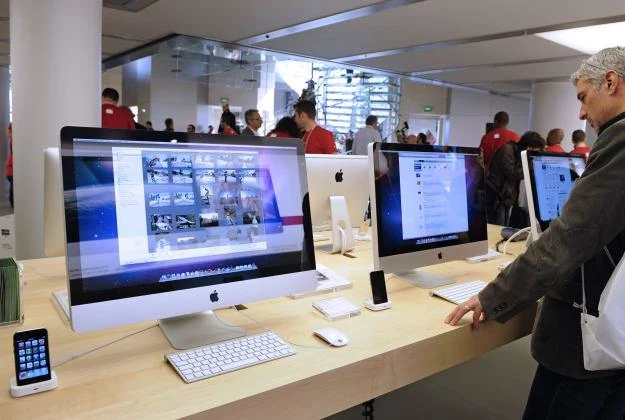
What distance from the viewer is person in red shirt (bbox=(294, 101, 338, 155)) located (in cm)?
465

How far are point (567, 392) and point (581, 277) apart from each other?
325mm

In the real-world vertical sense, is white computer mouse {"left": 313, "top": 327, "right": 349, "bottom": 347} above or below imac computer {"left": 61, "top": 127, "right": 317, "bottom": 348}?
below

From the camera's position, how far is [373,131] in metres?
6.82

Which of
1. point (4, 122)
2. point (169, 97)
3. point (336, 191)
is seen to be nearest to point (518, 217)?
point (336, 191)

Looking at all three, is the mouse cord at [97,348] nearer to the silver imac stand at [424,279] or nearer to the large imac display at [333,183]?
the silver imac stand at [424,279]

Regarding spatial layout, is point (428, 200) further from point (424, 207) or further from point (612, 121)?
point (612, 121)

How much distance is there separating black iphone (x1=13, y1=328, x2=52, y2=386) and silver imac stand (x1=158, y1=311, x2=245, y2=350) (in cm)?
28

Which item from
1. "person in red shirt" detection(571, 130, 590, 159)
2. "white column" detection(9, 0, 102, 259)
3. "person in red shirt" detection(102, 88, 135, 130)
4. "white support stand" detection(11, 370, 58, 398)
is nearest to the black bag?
"person in red shirt" detection(571, 130, 590, 159)

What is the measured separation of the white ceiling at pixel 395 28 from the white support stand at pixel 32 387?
438cm

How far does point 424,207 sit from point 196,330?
893mm

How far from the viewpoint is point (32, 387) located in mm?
936

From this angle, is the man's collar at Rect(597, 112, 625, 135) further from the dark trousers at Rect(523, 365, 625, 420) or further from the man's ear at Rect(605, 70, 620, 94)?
the dark trousers at Rect(523, 365, 625, 420)

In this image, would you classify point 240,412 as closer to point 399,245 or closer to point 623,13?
point 399,245

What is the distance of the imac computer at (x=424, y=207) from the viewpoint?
1552 mm
